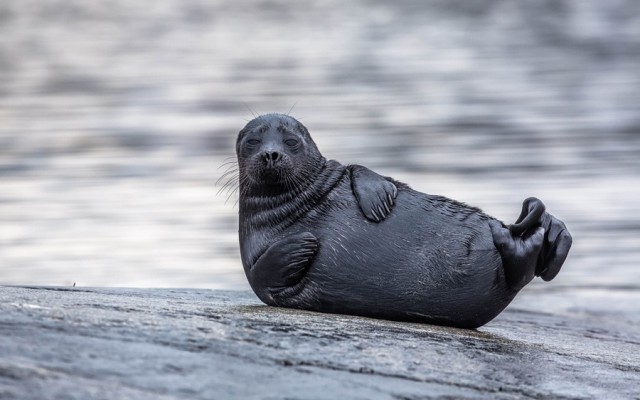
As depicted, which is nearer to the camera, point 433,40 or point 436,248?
point 436,248

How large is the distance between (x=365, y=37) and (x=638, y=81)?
124 inches

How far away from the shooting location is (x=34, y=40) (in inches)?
619

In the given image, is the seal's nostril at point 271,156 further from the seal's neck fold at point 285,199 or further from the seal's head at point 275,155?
the seal's neck fold at point 285,199

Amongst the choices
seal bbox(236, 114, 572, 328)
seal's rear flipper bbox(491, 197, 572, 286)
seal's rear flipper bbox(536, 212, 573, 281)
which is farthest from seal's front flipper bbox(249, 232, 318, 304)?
seal's rear flipper bbox(536, 212, 573, 281)

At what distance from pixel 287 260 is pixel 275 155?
413mm

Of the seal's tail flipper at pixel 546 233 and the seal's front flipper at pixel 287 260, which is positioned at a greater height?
the seal's tail flipper at pixel 546 233

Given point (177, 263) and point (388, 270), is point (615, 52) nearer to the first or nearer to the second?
point (177, 263)

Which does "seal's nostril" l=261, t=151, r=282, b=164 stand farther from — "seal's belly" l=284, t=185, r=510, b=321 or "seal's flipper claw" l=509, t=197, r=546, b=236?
"seal's flipper claw" l=509, t=197, r=546, b=236

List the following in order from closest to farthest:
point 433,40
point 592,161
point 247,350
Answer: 1. point 247,350
2. point 592,161
3. point 433,40

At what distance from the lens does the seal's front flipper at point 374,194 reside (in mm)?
5199

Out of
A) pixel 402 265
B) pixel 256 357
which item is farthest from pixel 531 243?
pixel 256 357

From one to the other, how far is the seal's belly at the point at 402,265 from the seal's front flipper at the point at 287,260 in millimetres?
41

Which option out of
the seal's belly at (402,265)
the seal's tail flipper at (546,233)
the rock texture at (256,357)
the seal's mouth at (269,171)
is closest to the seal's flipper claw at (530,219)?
the seal's tail flipper at (546,233)

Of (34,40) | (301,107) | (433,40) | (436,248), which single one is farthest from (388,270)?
(34,40)
